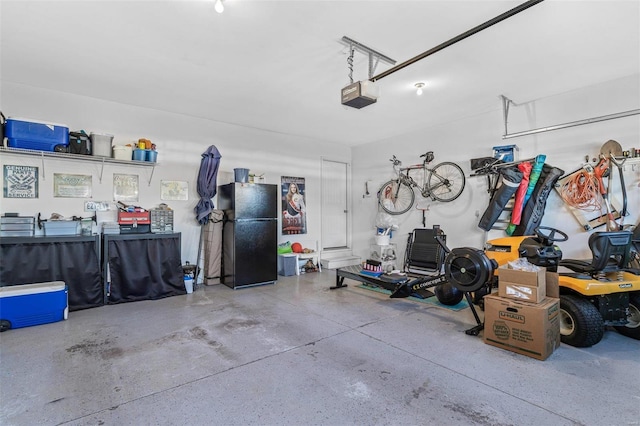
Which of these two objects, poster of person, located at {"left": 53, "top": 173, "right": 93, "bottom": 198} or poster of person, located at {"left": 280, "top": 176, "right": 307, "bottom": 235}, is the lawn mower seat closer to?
poster of person, located at {"left": 280, "top": 176, "right": 307, "bottom": 235}

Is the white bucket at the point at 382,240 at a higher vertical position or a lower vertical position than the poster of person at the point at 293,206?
lower

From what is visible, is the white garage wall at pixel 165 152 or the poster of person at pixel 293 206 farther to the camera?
the poster of person at pixel 293 206

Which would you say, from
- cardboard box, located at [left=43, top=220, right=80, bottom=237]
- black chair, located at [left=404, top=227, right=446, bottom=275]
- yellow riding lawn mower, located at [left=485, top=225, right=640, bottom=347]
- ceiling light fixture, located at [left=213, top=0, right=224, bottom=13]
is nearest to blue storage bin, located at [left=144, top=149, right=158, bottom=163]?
cardboard box, located at [left=43, top=220, right=80, bottom=237]

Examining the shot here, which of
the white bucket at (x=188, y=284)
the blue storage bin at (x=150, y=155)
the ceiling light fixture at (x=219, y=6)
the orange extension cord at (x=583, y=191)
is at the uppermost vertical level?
the ceiling light fixture at (x=219, y=6)

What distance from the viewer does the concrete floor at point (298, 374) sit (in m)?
1.92

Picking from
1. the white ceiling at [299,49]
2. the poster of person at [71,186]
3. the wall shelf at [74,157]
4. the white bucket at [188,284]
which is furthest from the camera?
the white bucket at [188,284]

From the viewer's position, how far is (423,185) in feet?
19.9

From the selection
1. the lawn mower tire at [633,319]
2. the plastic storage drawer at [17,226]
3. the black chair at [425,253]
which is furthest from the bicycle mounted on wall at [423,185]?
the plastic storage drawer at [17,226]

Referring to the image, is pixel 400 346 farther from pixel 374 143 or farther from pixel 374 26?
pixel 374 143

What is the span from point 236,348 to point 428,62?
362 cm

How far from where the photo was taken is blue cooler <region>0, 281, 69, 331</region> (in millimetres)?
3260

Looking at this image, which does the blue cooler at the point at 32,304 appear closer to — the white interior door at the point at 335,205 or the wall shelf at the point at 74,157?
the wall shelf at the point at 74,157

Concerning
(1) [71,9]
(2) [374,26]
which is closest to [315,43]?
(2) [374,26]

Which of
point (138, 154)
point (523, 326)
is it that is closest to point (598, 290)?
point (523, 326)
